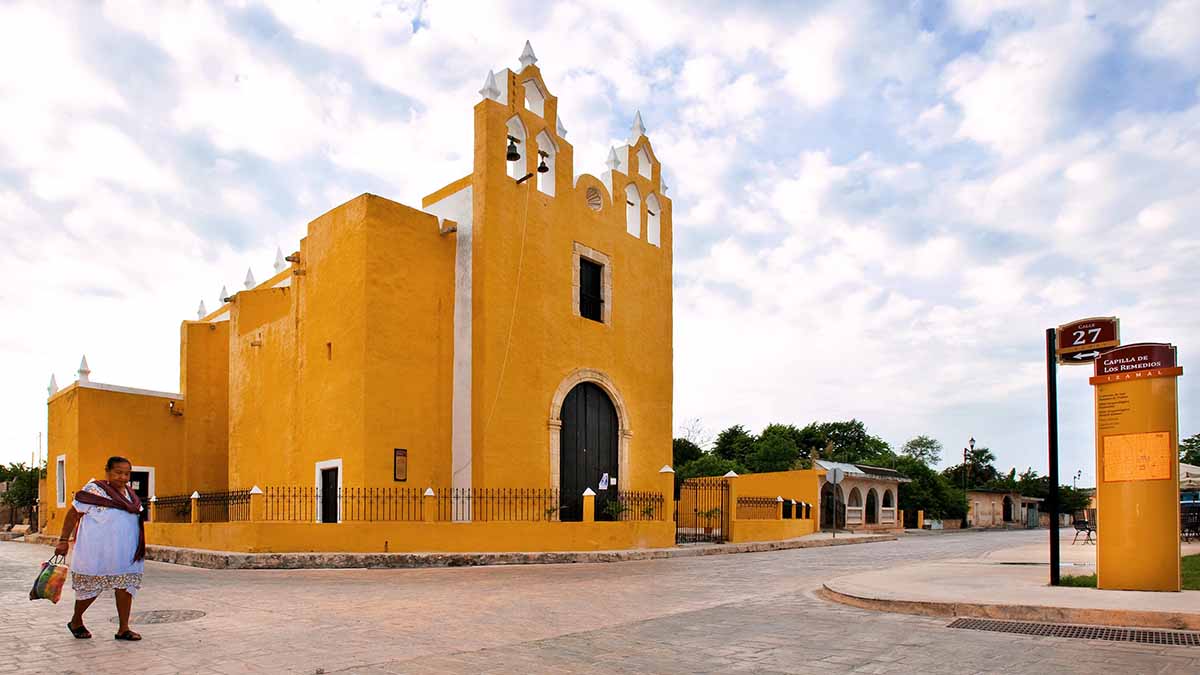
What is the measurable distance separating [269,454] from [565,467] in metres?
7.41

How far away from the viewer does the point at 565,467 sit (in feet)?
65.5

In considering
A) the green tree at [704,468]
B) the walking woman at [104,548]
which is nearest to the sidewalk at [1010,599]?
the walking woman at [104,548]

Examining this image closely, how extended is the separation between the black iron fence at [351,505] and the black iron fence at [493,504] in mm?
579

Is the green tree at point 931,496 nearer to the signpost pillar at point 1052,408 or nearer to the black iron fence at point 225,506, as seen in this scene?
the black iron fence at point 225,506

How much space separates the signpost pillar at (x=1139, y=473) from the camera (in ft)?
28.7

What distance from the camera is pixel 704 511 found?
907 inches

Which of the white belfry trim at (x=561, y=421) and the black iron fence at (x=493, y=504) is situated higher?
the white belfry trim at (x=561, y=421)

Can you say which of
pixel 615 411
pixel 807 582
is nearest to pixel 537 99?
pixel 615 411

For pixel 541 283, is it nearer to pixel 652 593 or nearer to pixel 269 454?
pixel 269 454

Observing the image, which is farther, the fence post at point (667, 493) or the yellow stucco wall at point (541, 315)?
the fence post at point (667, 493)

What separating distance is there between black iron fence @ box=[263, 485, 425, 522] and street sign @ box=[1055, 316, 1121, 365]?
39.7ft

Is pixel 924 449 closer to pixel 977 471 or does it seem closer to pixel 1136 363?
pixel 977 471

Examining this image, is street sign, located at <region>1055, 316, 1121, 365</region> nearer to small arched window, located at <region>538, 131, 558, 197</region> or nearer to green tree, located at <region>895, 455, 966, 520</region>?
small arched window, located at <region>538, 131, 558, 197</region>

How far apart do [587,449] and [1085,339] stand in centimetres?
1279
